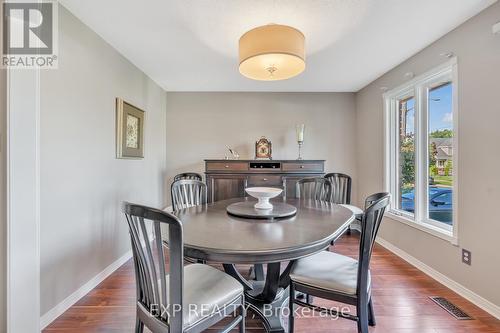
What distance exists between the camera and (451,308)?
6.26 feet

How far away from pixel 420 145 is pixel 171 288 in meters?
2.91

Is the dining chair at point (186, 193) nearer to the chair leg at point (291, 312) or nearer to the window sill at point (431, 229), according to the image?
the chair leg at point (291, 312)

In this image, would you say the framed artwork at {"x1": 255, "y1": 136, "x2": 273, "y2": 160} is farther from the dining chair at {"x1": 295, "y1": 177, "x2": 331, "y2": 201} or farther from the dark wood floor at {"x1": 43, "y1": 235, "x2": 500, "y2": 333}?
the dark wood floor at {"x1": 43, "y1": 235, "x2": 500, "y2": 333}

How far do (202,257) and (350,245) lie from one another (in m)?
2.81

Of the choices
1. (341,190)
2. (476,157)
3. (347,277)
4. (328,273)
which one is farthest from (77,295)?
(476,157)

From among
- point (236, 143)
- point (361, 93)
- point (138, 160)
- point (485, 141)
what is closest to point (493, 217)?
point (485, 141)

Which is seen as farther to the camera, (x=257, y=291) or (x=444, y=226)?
(x=444, y=226)

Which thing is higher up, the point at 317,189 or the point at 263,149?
the point at 263,149

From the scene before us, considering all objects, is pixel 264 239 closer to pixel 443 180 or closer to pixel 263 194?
pixel 263 194

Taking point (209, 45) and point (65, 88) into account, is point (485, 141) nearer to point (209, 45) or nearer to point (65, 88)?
point (209, 45)

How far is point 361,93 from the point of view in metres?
4.04

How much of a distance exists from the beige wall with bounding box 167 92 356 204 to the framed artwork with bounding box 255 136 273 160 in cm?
24

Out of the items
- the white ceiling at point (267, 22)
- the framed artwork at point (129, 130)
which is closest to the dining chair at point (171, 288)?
the white ceiling at point (267, 22)

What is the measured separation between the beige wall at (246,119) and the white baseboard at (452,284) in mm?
1674
